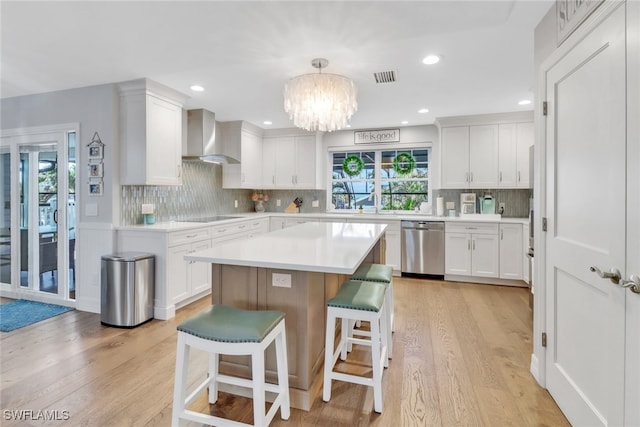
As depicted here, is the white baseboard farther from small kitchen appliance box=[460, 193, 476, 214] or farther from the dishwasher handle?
small kitchen appliance box=[460, 193, 476, 214]

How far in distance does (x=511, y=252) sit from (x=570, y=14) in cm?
330

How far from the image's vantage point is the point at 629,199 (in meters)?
1.26

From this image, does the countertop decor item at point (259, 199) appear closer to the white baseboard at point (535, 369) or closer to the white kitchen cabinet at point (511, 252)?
the white kitchen cabinet at point (511, 252)

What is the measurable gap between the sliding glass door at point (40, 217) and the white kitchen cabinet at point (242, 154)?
2130mm

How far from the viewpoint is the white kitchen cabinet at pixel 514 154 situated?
14.9 ft

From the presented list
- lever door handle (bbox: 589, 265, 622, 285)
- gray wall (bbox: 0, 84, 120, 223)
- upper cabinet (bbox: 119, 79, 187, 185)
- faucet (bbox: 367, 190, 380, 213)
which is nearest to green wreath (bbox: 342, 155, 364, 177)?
faucet (bbox: 367, 190, 380, 213)

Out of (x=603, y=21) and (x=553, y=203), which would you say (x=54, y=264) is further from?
(x=603, y=21)

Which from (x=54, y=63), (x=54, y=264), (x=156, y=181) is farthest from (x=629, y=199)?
(x=54, y=264)

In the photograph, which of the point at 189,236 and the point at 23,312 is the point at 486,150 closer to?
the point at 189,236

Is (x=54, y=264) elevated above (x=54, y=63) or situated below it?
below

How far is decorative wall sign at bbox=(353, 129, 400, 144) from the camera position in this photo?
543cm

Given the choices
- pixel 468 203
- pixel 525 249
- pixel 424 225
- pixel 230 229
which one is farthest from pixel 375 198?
pixel 230 229

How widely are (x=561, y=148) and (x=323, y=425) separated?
6.71ft

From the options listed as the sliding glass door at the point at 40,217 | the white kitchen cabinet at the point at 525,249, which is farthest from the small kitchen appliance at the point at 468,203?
the sliding glass door at the point at 40,217
